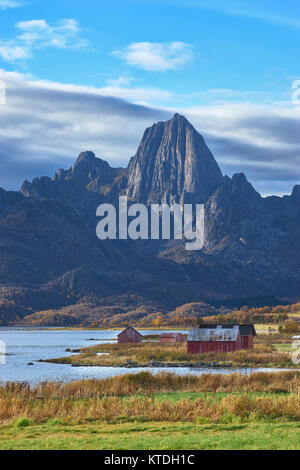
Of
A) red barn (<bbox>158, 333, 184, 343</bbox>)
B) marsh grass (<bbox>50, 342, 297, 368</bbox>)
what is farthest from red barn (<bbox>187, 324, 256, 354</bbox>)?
red barn (<bbox>158, 333, 184, 343</bbox>)

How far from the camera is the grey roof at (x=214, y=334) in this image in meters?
93.3

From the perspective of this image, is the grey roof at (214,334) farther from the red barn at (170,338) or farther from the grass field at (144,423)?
the grass field at (144,423)

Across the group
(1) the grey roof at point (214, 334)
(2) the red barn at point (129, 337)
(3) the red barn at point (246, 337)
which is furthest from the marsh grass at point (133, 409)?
(2) the red barn at point (129, 337)

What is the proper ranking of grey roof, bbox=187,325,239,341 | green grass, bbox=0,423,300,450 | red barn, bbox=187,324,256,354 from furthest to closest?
grey roof, bbox=187,325,239,341 < red barn, bbox=187,324,256,354 < green grass, bbox=0,423,300,450

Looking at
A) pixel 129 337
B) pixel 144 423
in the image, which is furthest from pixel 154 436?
pixel 129 337

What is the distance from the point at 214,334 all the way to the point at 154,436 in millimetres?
75578

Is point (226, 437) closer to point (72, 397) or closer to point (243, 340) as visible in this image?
point (72, 397)

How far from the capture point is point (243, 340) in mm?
96812

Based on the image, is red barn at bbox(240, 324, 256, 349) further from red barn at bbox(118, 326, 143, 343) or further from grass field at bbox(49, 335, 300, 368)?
red barn at bbox(118, 326, 143, 343)

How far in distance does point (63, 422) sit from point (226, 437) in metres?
6.79

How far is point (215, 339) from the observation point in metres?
93.9

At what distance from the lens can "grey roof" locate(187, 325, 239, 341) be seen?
93.3 meters

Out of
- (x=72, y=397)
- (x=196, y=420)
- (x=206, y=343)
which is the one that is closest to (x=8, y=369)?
(x=206, y=343)

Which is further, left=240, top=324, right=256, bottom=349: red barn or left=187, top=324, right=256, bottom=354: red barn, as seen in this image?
left=240, top=324, right=256, bottom=349: red barn
